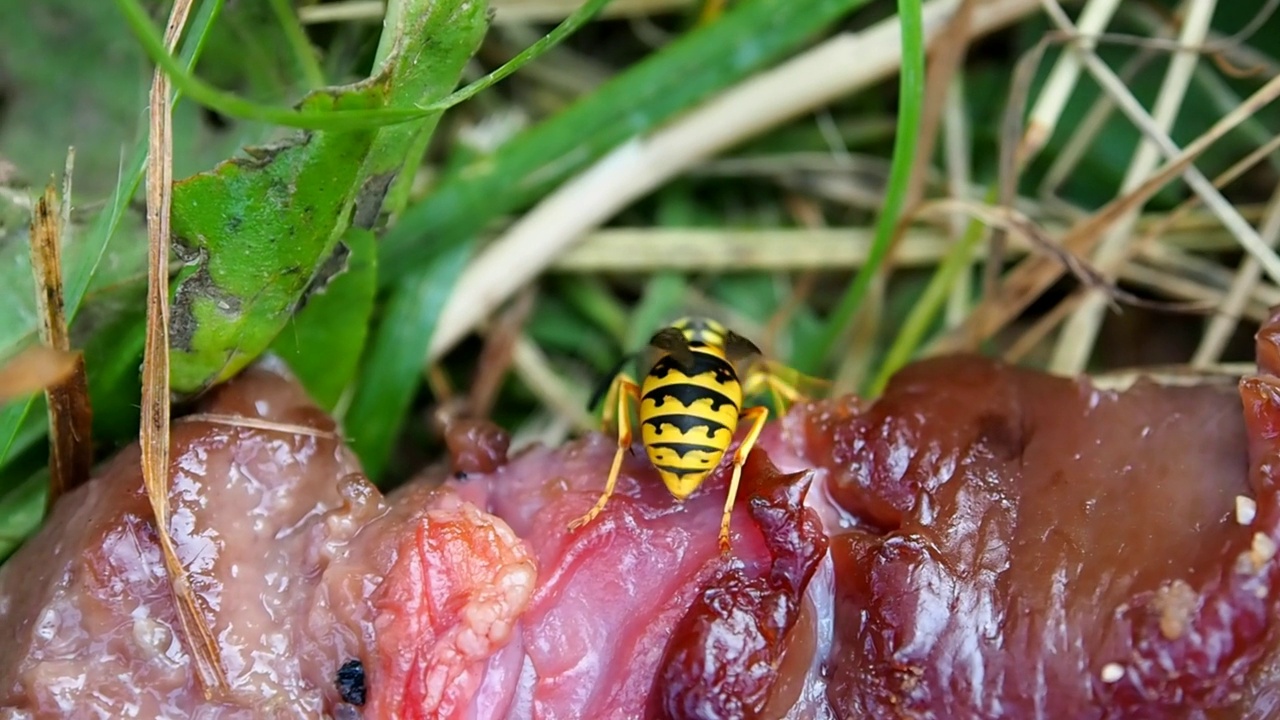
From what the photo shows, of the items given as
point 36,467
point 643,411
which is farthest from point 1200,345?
point 36,467

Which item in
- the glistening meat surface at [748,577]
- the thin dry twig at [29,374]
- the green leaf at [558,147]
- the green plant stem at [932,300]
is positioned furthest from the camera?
the green plant stem at [932,300]

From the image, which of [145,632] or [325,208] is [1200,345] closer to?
[325,208]

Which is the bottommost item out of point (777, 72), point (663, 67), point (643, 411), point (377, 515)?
point (377, 515)

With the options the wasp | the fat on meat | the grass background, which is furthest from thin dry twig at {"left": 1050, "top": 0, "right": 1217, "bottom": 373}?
the fat on meat

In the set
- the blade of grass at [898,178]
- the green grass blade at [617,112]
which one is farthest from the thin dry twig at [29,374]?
the blade of grass at [898,178]

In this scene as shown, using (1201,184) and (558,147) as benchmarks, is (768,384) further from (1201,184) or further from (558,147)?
(1201,184)

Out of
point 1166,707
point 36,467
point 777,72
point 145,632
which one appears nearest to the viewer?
point 1166,707

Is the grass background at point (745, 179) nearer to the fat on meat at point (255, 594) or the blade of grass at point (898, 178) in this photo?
the blade of grass at point (898, 178)
